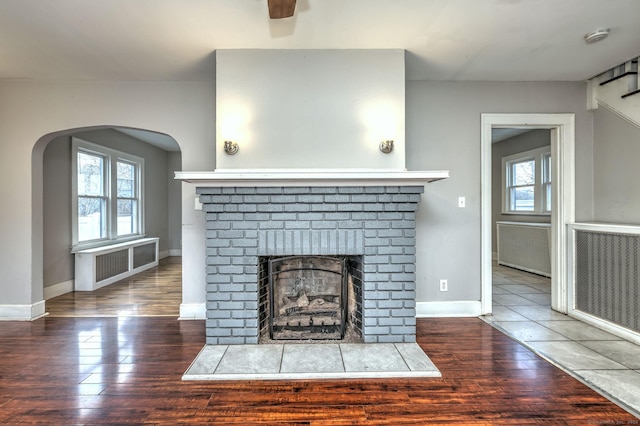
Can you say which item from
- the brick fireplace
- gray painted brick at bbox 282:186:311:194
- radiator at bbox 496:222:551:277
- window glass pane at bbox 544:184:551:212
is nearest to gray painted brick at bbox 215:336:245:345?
the brick fireplace

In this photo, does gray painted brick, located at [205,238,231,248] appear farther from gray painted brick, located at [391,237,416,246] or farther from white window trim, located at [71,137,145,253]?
white window trim, located at [71,137,145,253]

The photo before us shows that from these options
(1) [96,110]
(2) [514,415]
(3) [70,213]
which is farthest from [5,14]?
(2) [514,415]

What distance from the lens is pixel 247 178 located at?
251 centimetres

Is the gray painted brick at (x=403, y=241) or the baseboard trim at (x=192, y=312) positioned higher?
the gray painted brick at (x=403, y=241)

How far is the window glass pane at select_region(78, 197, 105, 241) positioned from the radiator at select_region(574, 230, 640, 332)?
6.30 m

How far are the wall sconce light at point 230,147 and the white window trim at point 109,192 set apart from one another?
3221 mm

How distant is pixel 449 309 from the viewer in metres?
3.48

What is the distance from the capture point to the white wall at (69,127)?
3438 millimetres

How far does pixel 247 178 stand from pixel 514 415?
2206 mm

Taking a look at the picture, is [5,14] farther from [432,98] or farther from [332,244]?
[432,98]

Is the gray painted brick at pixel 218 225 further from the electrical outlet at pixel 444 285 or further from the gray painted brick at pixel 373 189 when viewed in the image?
the electrical outlet at pixel 444 285

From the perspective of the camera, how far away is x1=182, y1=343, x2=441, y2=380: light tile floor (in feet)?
7.40

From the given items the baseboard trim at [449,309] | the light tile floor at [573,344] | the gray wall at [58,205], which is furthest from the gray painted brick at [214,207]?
the gray wall at [58,205]

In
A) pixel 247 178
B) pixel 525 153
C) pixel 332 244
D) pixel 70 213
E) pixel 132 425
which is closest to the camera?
pixel 132 425
